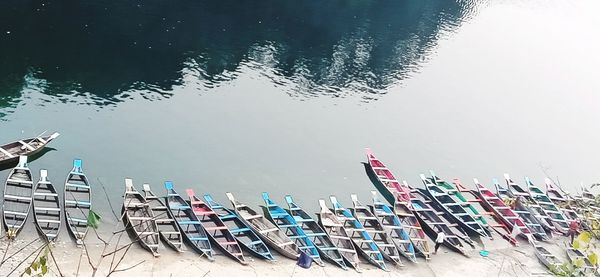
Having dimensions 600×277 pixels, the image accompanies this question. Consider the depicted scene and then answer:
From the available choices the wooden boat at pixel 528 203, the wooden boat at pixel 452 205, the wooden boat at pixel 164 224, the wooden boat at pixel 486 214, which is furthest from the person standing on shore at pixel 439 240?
the wooden boat at pixel 164 224

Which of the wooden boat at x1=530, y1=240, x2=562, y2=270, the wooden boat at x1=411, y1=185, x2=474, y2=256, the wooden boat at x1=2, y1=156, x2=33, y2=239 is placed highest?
the wooden boat at x1=2, y1=156, x2=33, y2=239

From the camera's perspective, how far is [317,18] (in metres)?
51.4

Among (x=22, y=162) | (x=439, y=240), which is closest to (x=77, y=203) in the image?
(x=22, y=162)

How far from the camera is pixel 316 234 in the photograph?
68.2ft

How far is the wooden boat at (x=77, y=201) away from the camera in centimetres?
1856

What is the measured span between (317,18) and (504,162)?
990 inches

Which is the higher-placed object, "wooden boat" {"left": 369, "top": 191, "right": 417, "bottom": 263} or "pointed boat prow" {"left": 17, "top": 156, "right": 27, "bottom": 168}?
"pointed boat prow" {"left": 17, "top": 156, "right": 27, "bottom": 168}

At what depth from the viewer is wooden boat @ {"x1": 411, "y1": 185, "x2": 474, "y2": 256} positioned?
71.7 ft

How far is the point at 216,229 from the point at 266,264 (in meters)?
2.23

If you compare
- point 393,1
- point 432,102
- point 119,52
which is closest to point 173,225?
point 119,52

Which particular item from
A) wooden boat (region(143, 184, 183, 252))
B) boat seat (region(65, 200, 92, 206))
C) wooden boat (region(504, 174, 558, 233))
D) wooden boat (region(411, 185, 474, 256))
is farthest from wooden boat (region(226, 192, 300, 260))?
wooden boat (region(504, 174, 558, 233))

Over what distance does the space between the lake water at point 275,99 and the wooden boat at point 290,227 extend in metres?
1.59

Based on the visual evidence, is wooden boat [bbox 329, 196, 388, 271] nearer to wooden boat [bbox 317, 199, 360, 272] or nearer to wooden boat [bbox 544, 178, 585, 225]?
wooden boat [bbox 317, 199, 360, 272]

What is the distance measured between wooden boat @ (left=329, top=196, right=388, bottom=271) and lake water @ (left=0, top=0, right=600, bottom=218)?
226 centimetres
